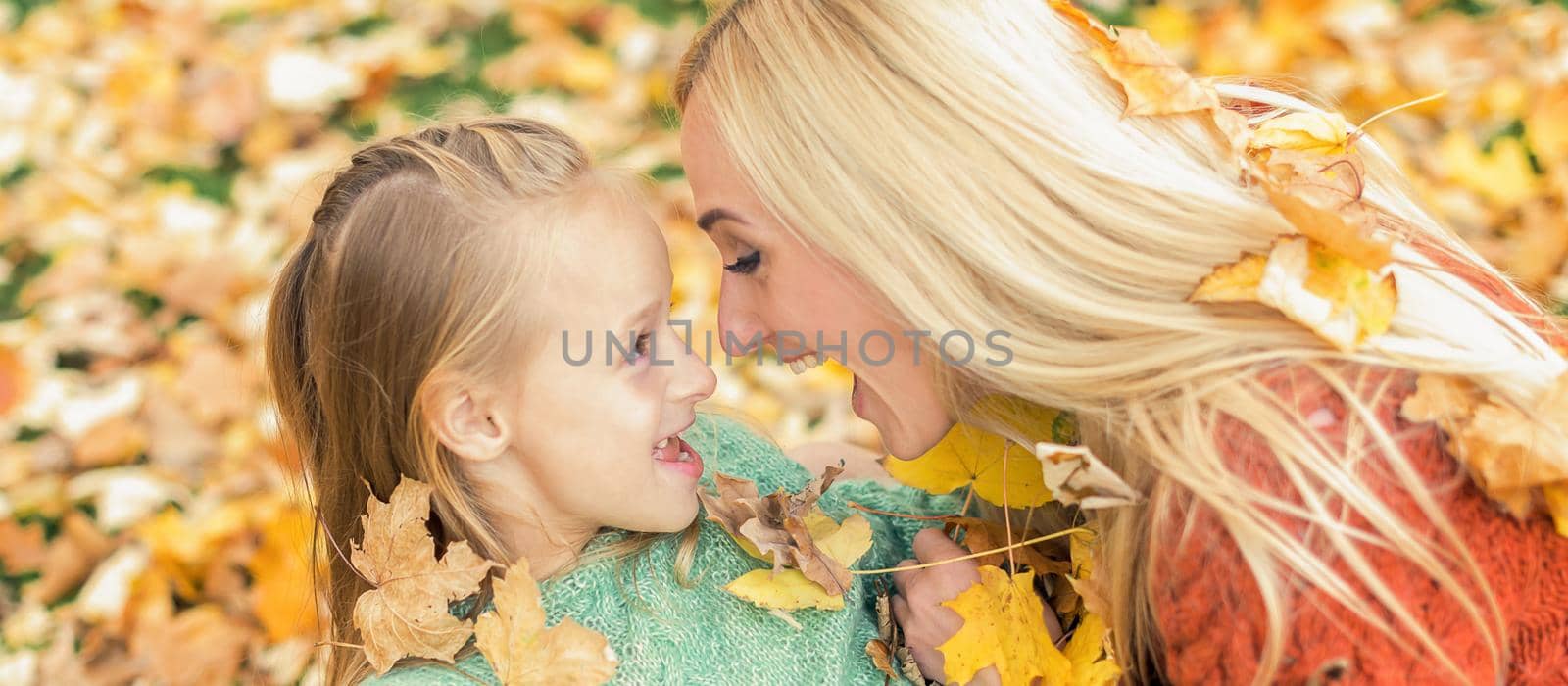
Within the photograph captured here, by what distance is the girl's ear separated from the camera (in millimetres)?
1466

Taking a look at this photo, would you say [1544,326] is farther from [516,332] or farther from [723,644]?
[516,332]

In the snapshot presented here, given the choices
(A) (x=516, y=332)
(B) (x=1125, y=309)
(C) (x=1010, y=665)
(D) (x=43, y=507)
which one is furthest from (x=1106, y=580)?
(D) (x=43, y=507)

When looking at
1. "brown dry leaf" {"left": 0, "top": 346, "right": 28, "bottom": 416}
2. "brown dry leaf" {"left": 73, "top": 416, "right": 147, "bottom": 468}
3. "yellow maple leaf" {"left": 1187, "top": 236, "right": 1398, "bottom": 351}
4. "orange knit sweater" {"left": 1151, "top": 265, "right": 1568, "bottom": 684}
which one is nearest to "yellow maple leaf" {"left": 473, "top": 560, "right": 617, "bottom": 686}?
"orange knit sweater" {"left": 1151, "top": 265, "right": 1568, "bottom": 684}

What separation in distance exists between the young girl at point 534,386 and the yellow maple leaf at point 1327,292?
620 millimetres

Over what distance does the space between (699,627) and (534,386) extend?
325mm

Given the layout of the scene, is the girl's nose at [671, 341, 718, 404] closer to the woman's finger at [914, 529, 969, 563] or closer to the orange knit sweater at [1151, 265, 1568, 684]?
the woman's finger at [914, 529, 969, 563]

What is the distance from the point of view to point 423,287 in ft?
4.76

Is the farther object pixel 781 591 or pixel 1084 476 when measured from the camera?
pixel 781 591

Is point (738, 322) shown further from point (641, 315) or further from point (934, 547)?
point (934, 547)

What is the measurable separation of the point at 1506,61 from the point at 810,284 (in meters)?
2.14

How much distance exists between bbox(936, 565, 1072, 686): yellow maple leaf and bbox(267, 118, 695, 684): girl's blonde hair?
0.35 meters

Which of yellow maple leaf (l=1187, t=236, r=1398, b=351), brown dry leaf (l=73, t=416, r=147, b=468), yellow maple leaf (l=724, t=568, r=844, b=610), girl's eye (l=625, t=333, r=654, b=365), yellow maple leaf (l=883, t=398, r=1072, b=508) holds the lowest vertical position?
brown dry leaf (l=73, t=416, r=147, b=468)

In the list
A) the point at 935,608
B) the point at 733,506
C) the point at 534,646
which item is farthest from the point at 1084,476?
the point at 534,646

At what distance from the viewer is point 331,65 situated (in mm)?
3334
